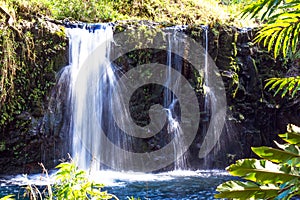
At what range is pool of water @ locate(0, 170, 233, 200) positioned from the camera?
6453 millimetres

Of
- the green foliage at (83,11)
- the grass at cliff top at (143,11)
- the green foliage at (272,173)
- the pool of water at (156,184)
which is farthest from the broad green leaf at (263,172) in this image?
the green foliage at (83,11)

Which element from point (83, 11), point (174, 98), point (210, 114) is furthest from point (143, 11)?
point (210, 114)

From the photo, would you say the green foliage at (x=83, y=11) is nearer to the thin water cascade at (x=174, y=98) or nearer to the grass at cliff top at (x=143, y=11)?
the grass at cliff top at (x=143, y=11)

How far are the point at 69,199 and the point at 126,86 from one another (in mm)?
8248

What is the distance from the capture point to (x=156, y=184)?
24.7 feet

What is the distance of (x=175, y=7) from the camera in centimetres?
1277

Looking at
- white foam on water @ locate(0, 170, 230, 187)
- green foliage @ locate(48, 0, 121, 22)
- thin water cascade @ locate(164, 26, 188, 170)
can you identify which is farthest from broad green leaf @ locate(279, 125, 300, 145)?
green foliage @ locate(48, 0, 121, 22)

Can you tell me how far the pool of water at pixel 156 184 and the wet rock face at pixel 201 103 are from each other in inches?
32.0

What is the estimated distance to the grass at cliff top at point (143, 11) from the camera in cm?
1114

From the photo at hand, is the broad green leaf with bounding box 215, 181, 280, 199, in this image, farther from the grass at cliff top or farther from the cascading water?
the grass at cliff top

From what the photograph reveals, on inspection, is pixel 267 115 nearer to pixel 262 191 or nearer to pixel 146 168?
pixel 146 168

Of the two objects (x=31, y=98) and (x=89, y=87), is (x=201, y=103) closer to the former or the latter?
(x=89, y=87)

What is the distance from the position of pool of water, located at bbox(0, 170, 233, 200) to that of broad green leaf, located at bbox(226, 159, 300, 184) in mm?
4758

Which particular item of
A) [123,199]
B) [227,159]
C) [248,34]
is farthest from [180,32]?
[123,199]
